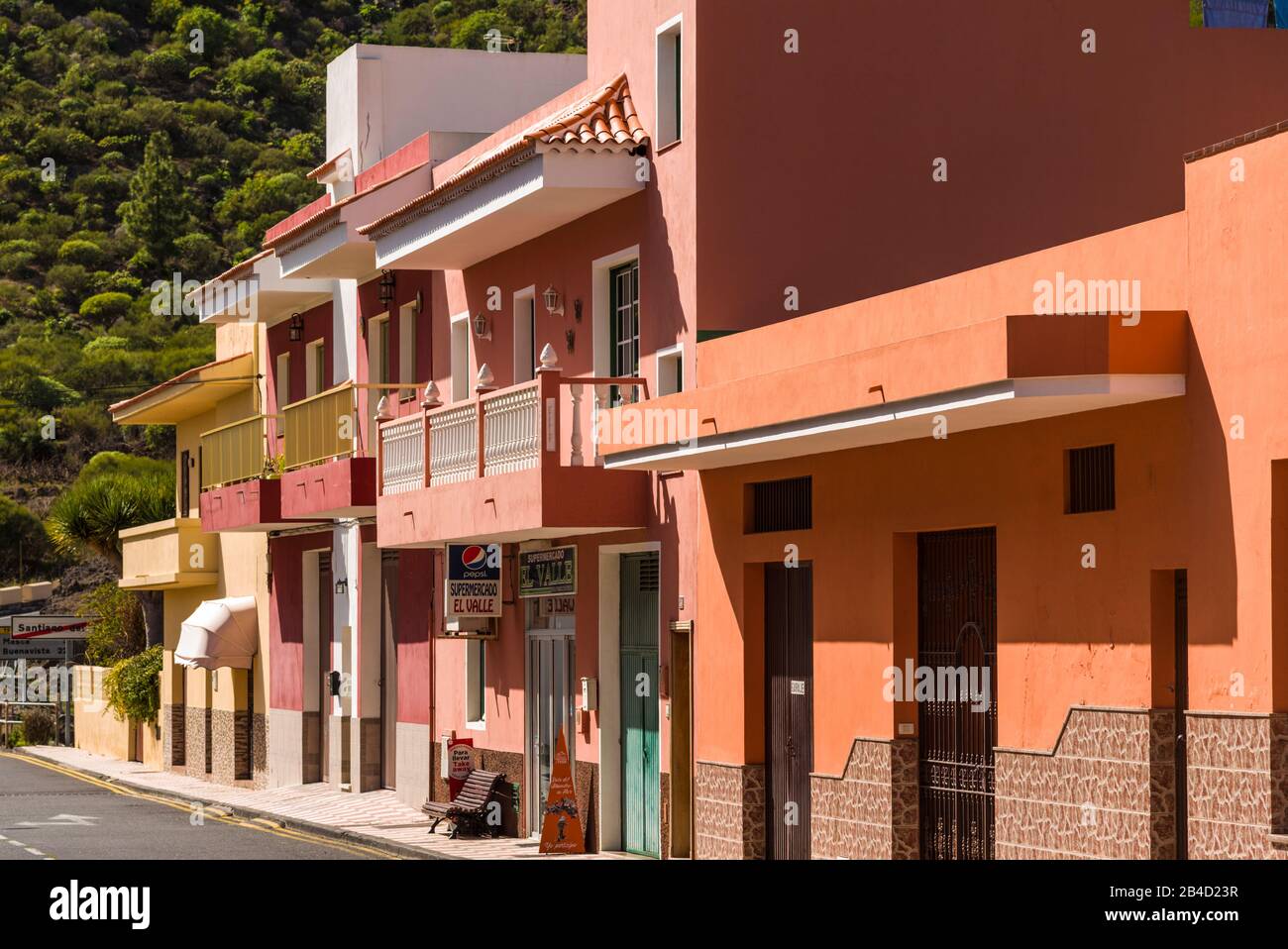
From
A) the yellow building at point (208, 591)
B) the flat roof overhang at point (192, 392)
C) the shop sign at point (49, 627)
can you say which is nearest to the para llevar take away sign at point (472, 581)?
the yellow building at point (208, 591)

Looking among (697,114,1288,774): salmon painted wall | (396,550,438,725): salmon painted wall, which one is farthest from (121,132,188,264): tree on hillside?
(697,114,1288,774): salmon painted wall

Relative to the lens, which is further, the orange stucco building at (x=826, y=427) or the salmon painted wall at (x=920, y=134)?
the salmon painted wall at (x=920, y=134)

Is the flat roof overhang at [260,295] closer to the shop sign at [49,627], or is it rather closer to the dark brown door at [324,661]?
the dark brown door at [324,661]

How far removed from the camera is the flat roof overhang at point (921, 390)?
14375 mm

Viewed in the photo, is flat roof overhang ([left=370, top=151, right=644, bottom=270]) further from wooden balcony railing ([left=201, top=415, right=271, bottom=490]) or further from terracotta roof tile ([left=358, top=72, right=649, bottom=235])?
wooden balcony railing ([left=201, top=415, right=271, bottom=490])

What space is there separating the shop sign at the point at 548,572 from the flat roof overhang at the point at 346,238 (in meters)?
4.54

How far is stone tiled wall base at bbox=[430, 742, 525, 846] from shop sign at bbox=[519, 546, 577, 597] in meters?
1.95

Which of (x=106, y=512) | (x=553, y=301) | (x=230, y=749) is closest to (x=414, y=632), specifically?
(x=553, y=301)

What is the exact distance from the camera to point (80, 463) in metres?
85.6

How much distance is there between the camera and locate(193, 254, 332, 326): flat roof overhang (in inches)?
1323

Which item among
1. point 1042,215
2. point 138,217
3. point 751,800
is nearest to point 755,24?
point 1042,215
